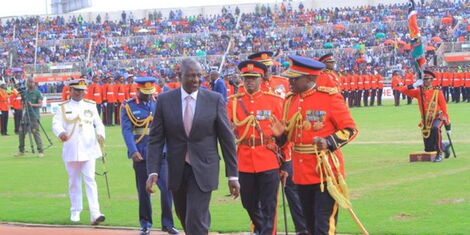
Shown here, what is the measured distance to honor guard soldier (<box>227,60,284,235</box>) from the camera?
10.4 metres

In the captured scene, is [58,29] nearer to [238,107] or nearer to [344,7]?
[344,7]

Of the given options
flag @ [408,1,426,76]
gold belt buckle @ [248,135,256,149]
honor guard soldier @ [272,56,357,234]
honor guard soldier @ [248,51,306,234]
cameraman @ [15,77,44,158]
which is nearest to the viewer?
honor guard soldier @ [272,56,357,234]

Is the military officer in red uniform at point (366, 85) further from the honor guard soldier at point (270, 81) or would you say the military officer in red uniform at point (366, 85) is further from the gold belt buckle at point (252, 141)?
the gold belt buckle at point (252, 141)

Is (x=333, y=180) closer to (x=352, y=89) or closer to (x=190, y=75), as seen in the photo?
(x=190, y=75)

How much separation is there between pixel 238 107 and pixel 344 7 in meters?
65.3

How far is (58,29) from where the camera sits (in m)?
75.6

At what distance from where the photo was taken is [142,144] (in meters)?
12.3

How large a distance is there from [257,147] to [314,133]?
1758mm

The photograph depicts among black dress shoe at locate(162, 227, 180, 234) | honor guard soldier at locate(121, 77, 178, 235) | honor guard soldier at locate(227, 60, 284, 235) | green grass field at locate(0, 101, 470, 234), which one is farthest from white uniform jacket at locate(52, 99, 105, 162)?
honor guard soldier at locate(227, 60, 284, 235)

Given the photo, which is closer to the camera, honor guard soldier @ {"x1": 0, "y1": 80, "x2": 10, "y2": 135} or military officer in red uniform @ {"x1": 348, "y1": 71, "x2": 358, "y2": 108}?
honor guard soldier @ {"x1": 0, "y1": 80, "x2": 10, "y2": 135}

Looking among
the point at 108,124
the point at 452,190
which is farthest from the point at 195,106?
the point at 108,124

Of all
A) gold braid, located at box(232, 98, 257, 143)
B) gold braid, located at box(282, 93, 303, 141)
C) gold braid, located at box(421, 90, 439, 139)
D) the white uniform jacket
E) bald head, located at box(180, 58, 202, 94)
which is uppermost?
bald head, located at box(180, 58, 202, 94)

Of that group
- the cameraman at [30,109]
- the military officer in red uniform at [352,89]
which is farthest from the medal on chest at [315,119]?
the military officer in red uniform at [352,89]

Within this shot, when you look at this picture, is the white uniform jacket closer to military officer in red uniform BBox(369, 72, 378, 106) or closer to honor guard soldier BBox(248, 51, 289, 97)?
honor guard soldier BBox(248, 51, 289, 97)
